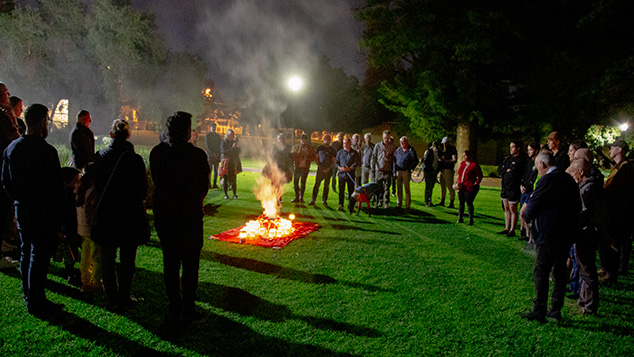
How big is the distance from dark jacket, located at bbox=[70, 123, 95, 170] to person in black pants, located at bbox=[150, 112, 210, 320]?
335 centimetres

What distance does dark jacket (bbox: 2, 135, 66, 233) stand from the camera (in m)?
3.80

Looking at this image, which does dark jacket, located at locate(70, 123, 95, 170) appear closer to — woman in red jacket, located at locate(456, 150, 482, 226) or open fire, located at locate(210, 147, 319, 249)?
open fire, located at locate(210, 147, 319, 249)

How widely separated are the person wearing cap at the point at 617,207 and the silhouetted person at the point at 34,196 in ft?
24.4

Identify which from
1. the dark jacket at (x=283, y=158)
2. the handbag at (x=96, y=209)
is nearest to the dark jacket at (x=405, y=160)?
the dark jacket at (x=283, y=158)

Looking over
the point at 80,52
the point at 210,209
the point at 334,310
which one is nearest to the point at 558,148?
the point at 334,310

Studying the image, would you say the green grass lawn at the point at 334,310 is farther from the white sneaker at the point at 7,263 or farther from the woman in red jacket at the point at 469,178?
the woman in red jacket at the point at 469,178

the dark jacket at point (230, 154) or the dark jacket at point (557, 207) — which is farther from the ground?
the dark jacket at point (230, 154)

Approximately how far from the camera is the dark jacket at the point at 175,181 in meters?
3.57

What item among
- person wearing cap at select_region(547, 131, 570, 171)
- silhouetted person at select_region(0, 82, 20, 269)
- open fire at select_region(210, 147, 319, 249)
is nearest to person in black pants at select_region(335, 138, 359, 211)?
open fire at select_region(210, 147, 319, 249)

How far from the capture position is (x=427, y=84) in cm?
1948

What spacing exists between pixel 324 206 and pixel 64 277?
24.1ft

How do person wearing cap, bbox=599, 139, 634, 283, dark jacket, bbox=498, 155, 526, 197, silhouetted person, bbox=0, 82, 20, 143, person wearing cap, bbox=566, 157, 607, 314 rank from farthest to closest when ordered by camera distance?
dark jacket, bbox=498, 155, 526, 197 < person wearing cap, bbox=599, 139, 634, 283 < silhouetted person, bbox=0, 82, 20, 143 < person wearing cap, bbox=566, 157, 607, 314

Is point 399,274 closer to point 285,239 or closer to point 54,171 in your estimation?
point 285,239

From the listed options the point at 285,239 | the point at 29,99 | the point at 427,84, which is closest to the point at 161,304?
the point at 285,239
